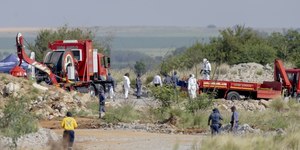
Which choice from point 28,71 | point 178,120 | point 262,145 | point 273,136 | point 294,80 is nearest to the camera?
point 262,145

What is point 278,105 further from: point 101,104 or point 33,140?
point 33,140

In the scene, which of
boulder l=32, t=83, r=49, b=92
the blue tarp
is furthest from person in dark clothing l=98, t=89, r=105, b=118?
the blue tarp

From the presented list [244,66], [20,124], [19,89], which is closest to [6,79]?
[19,89]

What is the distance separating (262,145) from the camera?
29.7 m

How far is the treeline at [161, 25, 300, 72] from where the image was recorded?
7356 cm

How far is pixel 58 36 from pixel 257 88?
23.9 m

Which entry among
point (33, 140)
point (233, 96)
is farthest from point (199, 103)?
point (33, 140)

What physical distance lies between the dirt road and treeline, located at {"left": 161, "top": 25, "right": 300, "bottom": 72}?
34288 millimetres

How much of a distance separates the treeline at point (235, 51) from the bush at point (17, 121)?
37753 mm

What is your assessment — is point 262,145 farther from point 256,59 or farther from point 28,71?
point 256,59

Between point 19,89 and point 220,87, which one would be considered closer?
point 19,89

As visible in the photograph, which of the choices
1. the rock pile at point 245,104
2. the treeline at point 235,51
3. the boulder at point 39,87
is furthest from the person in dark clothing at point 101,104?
the treeline at point 235,51

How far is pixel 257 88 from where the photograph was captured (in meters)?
52.7

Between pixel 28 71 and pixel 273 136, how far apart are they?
21320 mm
